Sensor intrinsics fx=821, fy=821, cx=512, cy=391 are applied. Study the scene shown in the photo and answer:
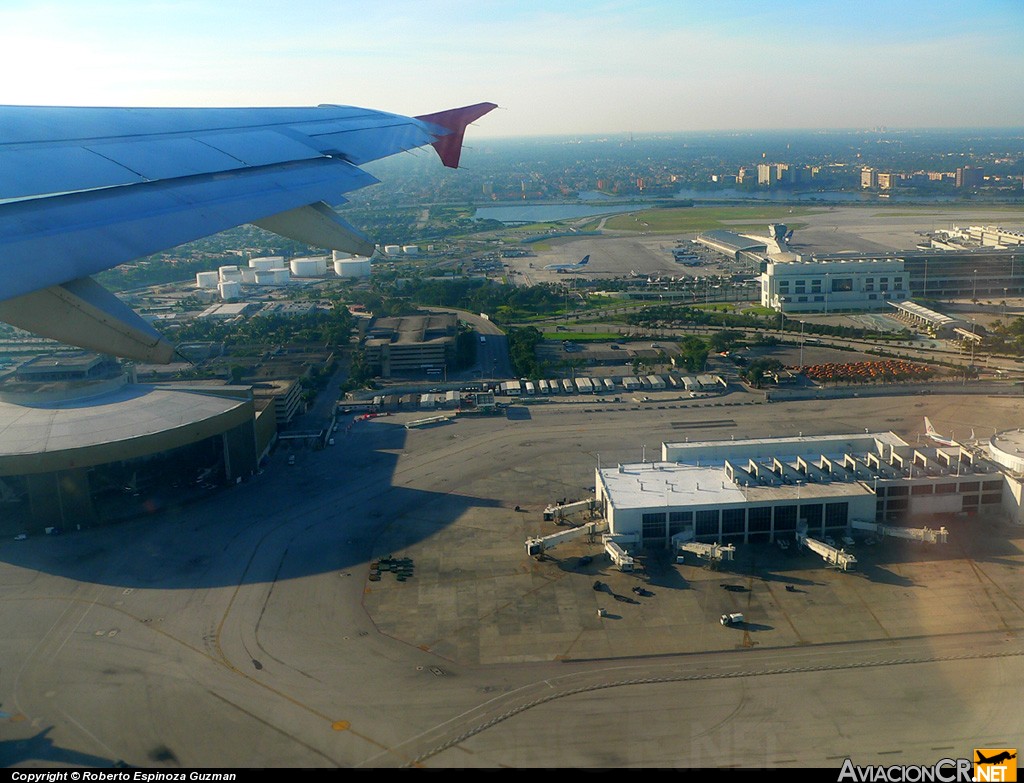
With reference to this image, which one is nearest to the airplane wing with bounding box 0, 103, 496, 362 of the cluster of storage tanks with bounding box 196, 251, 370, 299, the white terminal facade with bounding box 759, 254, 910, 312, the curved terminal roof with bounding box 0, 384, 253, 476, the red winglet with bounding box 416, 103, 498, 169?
the red winglet with bounding box 416, 103, 498, 169

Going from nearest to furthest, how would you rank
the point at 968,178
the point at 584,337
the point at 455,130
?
the point at 455,130
the point at 584,337
the point at 968,178

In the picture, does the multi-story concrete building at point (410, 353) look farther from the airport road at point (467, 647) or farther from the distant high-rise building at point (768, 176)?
the distant high-rise building at point (768, 176)

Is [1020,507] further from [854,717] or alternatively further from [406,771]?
[406,771]

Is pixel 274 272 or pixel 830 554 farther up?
pixel 274 272

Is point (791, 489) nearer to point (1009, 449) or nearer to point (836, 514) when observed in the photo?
point (836, 514)

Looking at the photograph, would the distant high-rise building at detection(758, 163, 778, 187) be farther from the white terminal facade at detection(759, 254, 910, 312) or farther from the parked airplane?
the white terminal facade at detection(759, 254, 910, 312)

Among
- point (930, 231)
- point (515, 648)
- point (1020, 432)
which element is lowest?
point (515, 648)

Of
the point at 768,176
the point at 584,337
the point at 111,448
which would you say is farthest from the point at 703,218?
the point at 111,448

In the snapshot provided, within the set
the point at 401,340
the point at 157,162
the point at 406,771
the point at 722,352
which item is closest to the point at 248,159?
the point at 157,162
